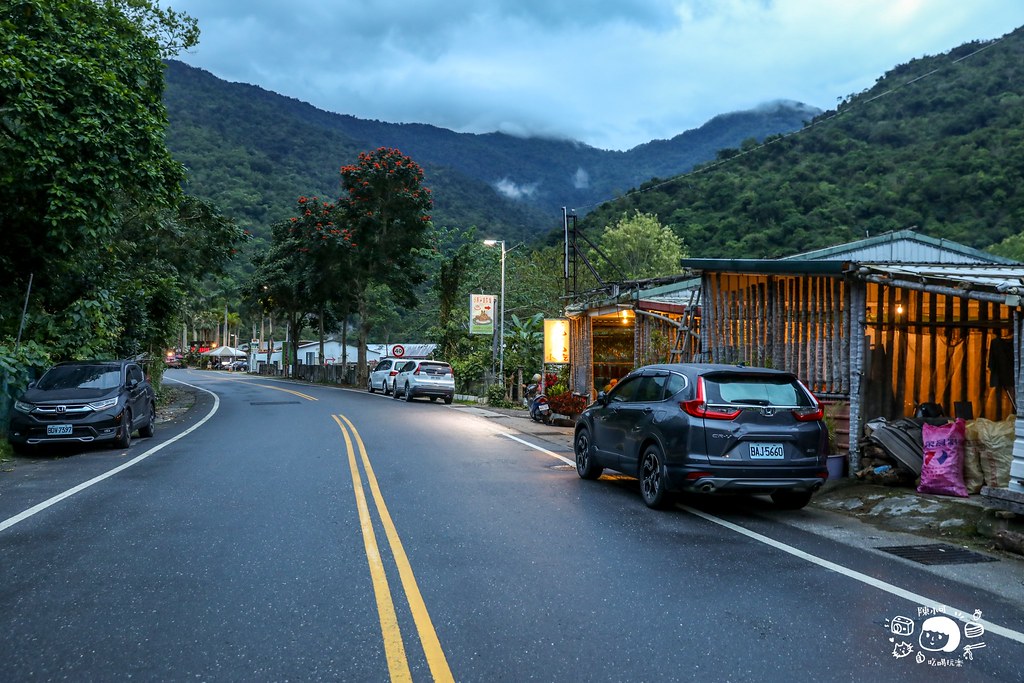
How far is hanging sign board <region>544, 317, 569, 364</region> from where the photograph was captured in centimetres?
2497

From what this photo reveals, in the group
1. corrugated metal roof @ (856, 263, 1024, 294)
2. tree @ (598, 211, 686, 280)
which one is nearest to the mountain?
tree @ (598, 211, 686, 280)

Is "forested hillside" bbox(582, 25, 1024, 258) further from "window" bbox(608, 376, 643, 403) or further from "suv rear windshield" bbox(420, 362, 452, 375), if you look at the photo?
"window" bbox(608, 376, 643, 403)

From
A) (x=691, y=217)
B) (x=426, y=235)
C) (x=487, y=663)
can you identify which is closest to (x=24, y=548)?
(x=487, y=663)

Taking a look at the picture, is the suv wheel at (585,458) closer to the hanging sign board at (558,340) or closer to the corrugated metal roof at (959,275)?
the corrugated metal roof at (959,275)

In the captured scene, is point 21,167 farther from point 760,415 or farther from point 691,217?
point 691,217

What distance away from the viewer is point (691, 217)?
5819 centimetres

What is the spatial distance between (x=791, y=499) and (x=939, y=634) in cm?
433

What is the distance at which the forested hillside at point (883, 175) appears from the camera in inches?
1750

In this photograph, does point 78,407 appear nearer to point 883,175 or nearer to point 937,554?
point 937,554

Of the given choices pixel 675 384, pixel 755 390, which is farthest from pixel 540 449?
pixel 755 390

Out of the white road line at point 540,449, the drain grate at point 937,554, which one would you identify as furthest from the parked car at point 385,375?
the drain grate at point 937,554

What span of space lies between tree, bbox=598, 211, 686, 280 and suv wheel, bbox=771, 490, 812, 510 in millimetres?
47451

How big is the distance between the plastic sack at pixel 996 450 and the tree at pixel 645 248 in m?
47.8

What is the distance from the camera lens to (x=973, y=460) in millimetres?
8336
